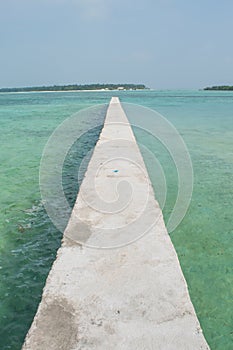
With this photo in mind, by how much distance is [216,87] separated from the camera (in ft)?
297

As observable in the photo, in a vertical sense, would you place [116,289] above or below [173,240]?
above

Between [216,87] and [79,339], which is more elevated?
[79,339]

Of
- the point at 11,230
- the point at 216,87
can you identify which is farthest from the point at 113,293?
the point at 216,87

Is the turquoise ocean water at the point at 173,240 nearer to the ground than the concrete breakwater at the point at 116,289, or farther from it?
Answer: nearer to the ground

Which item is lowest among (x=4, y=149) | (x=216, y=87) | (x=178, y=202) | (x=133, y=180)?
(x=216, y=87)

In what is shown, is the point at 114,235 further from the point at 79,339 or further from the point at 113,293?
the point at 79,339

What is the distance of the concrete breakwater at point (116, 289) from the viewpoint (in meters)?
1.92

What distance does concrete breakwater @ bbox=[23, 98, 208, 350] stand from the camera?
75.7 inches

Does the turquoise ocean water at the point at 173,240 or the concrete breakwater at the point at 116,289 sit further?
the turquoise ocean water at the point at 173,240

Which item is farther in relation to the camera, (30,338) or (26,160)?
(26,160)

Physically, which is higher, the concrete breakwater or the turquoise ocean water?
the concrete breakwater

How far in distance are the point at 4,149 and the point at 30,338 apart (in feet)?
27.3

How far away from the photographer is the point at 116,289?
2336mm

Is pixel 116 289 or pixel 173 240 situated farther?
pixel 173 240
